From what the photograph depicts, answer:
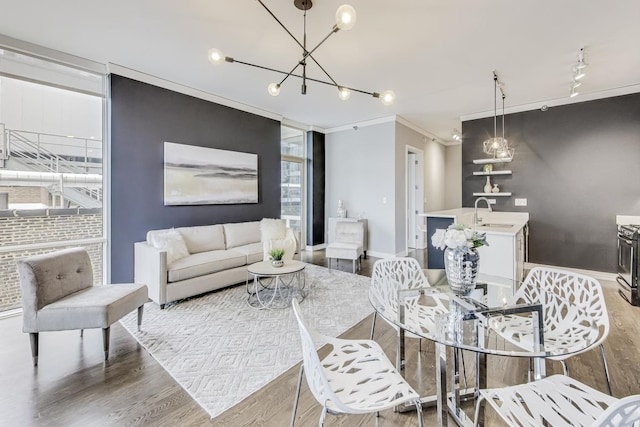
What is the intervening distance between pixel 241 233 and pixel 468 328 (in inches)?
145

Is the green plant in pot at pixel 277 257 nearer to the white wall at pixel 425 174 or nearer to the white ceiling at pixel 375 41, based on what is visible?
the white ceiling at pixel 375 41

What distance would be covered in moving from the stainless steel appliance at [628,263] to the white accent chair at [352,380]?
3.78m

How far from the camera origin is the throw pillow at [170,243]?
3.39 metres

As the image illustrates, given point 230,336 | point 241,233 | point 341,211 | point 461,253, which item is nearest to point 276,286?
point 230,336

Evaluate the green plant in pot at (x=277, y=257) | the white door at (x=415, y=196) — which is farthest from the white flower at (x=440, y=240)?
the white door at (x=415, y=196)

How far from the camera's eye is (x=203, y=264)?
341 cm

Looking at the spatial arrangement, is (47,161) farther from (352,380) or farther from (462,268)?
(462,268)

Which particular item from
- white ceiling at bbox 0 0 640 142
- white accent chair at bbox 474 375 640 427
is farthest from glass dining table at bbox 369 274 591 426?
white ceiling at bbox 0 0 640 142

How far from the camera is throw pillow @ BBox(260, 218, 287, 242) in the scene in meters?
4.49

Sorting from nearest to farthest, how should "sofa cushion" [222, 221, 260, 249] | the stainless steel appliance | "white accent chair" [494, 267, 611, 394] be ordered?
1. "white accent chair" [494, 267, 611, 394]
2. the stainless steel appliance
3. "sofa cushion" [222, 221, 260, 249]

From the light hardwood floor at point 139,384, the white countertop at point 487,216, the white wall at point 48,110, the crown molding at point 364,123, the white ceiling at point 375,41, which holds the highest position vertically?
the crown molding at point 364,123

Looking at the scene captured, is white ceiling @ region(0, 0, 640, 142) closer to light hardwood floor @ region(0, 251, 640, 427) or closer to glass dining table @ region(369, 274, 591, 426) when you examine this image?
glass dining table @ region(369, 274, 591, 426)

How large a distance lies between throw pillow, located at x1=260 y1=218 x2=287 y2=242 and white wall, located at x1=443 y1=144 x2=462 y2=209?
18.4ft

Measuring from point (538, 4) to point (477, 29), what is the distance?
466 millimetres
